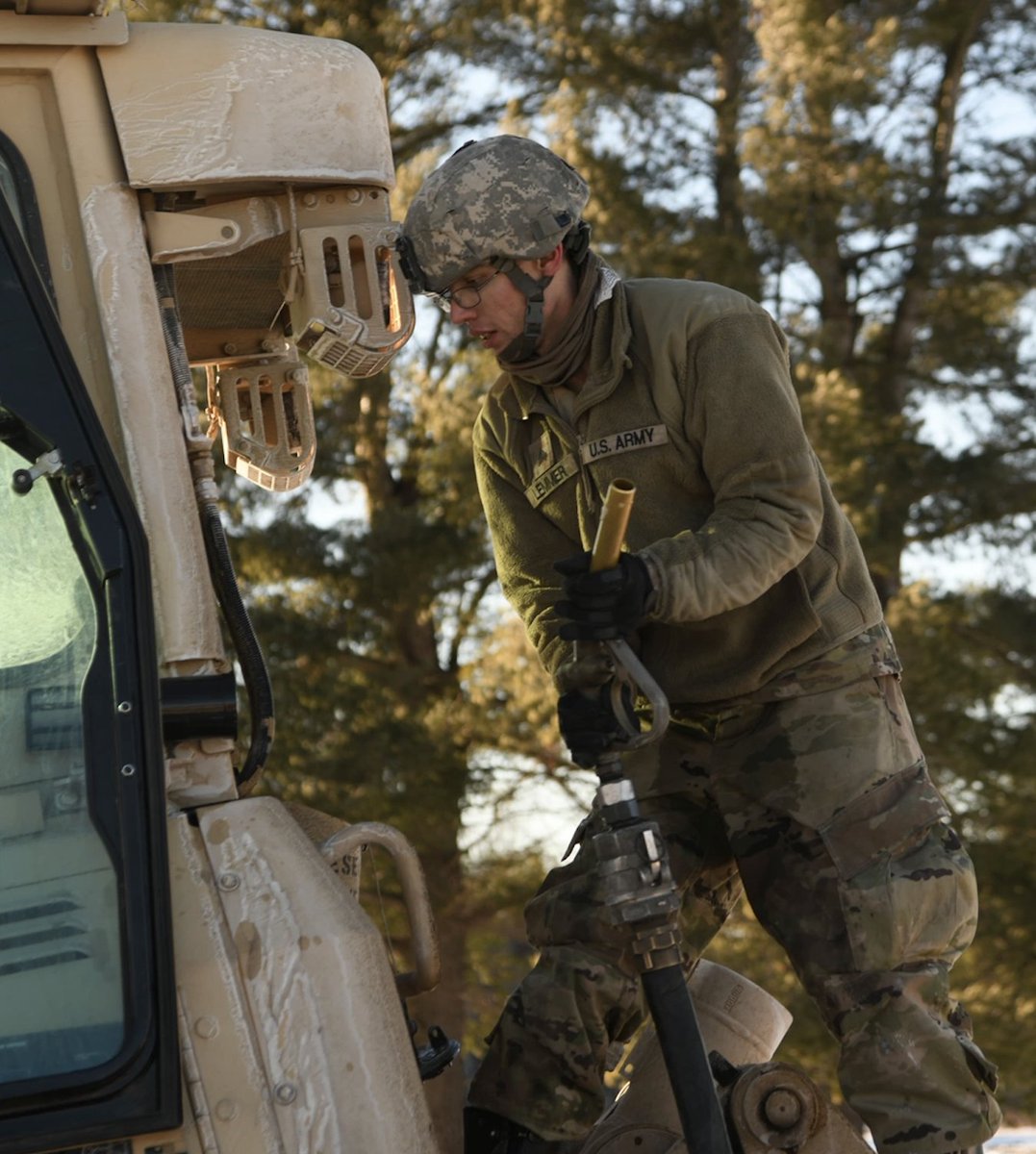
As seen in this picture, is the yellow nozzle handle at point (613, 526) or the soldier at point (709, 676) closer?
the yellow nozzle handle at point (613, 526)

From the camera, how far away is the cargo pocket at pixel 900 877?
3242 mm

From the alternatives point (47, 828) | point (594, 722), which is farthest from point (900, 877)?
point (47, 828)

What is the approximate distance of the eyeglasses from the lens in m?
3.38

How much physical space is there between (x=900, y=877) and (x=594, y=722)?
0.61m

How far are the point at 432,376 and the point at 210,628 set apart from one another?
1074 cm

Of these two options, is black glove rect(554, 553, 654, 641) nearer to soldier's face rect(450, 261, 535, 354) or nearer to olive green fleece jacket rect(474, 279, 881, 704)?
olive green fleece jacket rect(474, 279, 881, 704)

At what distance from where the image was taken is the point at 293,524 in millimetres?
13086

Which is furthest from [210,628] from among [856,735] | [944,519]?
[944,519]

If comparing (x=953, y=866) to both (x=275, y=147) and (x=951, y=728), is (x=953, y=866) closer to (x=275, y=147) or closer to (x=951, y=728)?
(x=275, y=147)

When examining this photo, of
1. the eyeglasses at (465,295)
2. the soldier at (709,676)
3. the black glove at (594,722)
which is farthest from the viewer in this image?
the eyeglasses at (465,295)

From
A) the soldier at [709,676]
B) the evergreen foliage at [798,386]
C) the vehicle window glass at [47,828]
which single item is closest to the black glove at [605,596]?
the soldier at [709,676]

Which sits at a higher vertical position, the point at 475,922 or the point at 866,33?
the point at 866,33

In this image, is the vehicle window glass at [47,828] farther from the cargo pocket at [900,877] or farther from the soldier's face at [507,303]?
the cargo pocket at [900,877]

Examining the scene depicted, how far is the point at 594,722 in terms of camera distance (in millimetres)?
3080
